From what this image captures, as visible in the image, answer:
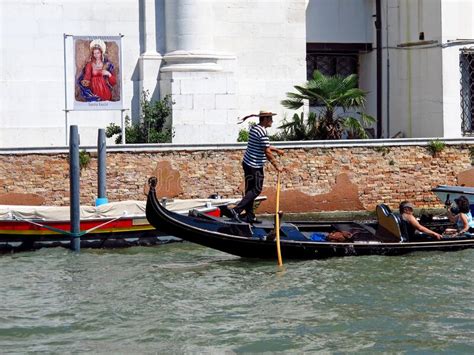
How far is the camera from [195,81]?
2102 centimetres

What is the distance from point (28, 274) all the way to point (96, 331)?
3258 mm

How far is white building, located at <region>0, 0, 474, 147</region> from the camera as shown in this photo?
20.9 m

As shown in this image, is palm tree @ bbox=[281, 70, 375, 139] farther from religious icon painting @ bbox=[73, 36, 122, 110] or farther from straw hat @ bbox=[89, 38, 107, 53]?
straw hat @ bbox=[89, 38, 107, 53]

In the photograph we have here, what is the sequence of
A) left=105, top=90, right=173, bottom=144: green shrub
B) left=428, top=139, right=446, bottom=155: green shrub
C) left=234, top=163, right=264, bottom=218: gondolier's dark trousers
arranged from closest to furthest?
left=234, top=163, right=264, bottom=218: gondolier's dark trousers → left=428, top=139, right=446, bottom=155: green shrub → left=105, top=90, right=173, bottom=144: green shrub

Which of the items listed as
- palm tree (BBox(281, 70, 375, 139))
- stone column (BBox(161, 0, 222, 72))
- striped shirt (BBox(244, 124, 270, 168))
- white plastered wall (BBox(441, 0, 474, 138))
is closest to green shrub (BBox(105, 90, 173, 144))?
stone column (BBox(161, 0, 222, 72))

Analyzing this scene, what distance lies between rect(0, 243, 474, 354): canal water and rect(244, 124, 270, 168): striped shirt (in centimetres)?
126

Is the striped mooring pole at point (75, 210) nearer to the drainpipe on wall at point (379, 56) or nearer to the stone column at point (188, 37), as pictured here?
the stone column at point (188, 37)

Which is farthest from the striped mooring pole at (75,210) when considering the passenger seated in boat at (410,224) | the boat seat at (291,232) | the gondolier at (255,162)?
the passenger seated in boat at (410,224)

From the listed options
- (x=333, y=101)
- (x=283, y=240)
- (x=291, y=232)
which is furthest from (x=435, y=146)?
(x=283, y=240)

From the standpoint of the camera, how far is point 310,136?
20625 millimetres

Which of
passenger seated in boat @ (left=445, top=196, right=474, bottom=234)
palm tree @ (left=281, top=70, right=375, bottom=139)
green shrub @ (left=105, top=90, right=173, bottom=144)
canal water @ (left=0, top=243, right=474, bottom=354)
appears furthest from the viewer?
green shrub @ (left=105, top=90, right=173, bottom=144)

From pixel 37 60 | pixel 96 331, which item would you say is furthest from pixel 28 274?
pixel 37 60

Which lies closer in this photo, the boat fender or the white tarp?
the boat fender

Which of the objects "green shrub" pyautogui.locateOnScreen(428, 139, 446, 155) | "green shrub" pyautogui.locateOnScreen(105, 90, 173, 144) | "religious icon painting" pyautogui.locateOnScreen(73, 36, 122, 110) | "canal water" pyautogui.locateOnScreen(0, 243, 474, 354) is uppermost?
"religious icon painting" pyautogui.locateOnScreen(73, 36, 122, 110)
